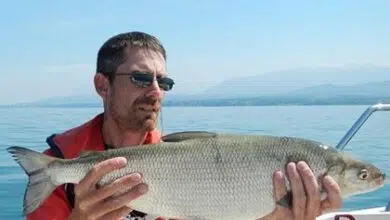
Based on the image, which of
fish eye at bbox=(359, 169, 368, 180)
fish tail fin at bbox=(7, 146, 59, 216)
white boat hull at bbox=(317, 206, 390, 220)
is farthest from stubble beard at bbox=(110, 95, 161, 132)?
white boat hull at bbox=(317, 206, 390, 220)

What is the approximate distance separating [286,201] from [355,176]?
44cm

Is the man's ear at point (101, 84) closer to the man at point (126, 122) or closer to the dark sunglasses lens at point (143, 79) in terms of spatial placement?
the man at point (126, 122)

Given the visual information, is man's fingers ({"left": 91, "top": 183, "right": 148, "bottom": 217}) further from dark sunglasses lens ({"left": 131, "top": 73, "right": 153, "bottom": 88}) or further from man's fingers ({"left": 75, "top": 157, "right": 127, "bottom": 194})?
dark sunglasses lens ({"left": 131, "top": 73, "right": 153, "bottom": 88})

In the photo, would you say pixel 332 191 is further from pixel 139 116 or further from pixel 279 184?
pixel 139 116

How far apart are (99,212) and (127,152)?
34 centimetres

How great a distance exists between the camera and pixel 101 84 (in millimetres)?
4270

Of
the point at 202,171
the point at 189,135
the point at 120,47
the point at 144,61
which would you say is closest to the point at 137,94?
the point at 144,61

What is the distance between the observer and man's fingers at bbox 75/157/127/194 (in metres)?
3.33

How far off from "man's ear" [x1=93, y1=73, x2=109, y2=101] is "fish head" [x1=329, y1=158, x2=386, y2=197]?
158cm

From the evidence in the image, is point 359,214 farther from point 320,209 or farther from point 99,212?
point 99,212

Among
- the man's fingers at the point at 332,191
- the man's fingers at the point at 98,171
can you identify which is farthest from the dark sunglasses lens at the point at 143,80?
the man's fingers at the point at 332,191

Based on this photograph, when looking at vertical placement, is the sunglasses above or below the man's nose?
above

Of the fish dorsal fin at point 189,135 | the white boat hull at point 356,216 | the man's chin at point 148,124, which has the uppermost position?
the fish dorsal fin at point 189,135

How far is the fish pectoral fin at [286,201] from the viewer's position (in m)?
3.47
